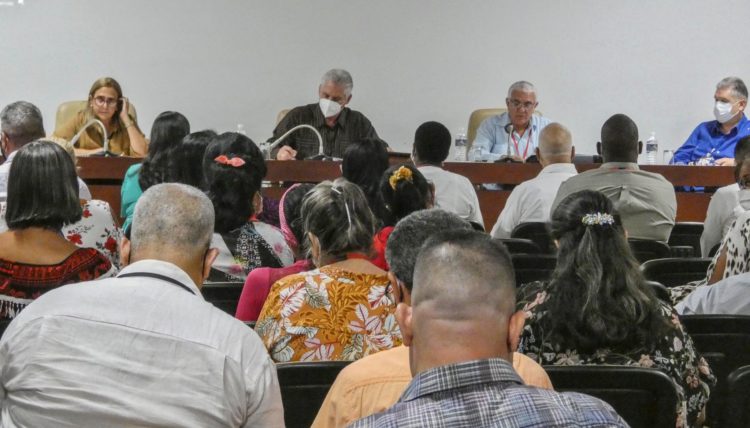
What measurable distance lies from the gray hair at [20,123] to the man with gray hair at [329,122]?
2403mm

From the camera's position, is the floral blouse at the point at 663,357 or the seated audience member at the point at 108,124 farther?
the seated audience member at the point at 108,124

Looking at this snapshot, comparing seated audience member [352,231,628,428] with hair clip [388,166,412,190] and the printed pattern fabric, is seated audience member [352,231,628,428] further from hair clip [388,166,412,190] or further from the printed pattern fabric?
hair clip [388,166,412,190]

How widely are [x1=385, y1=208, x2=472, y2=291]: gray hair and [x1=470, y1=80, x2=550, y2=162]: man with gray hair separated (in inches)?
200

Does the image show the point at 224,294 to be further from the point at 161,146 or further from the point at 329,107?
the point at 329,107

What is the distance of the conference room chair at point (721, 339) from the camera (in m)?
2.65

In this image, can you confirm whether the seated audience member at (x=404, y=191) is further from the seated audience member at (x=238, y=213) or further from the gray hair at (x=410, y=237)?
the gray hair at (x=410, y=237)

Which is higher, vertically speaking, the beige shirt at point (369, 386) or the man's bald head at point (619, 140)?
the man's bald head at point (619, 140)

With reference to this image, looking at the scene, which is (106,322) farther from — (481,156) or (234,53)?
(234,53)

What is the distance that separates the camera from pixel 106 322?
69.9 inches

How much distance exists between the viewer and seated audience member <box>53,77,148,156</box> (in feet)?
22.3

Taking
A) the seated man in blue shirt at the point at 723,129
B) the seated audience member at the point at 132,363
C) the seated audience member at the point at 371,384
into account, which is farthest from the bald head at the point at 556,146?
the seated audience member at the point at 132,363

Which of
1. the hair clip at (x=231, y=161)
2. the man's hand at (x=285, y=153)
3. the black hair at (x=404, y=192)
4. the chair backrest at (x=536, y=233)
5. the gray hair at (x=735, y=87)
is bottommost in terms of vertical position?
the chair backrest at (x=536, y=233)

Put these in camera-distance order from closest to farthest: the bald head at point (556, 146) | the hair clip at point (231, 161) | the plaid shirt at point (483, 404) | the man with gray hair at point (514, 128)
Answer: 1. the plaid shirt at point (483, 404)
2. the hair clip at point (231, 161)
3. the bald head at point (556, 146)
4. the man with gray hair at point (514, 128)

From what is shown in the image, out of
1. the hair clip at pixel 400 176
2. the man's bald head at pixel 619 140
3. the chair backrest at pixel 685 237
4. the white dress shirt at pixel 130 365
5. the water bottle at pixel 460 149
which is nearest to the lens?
the white dress shirt at pixel 130 365
